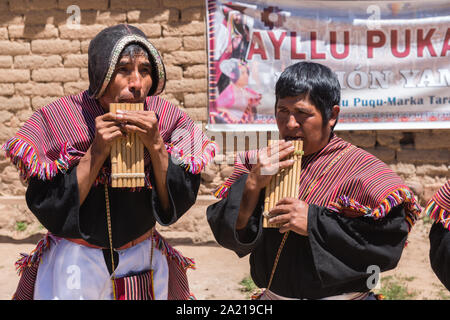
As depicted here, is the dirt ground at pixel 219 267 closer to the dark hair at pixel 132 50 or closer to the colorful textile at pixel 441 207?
the colorful textile at pixel 441 207

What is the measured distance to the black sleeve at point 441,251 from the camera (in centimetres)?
221

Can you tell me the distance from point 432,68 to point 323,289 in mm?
4020

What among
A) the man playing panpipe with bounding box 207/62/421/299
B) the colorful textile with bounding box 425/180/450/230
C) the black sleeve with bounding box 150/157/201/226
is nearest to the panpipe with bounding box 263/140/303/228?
the man playing panpipe with bounding box 207/62/421/299

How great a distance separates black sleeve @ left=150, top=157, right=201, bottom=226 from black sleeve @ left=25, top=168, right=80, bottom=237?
0.36m

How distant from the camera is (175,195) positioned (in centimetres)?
254

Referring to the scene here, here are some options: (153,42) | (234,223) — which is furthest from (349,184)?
(153,42)

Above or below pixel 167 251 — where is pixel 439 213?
above

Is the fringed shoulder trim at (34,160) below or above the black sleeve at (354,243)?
above

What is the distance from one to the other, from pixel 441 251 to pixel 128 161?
54.6 inches

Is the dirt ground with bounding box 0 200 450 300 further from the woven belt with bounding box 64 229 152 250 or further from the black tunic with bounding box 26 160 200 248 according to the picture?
the black tunic with bounding box 26 160 200 248

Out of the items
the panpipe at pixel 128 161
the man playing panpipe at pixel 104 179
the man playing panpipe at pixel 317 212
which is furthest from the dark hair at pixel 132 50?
the man playing panpipe at pixel 317 212

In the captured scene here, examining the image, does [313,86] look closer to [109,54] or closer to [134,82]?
[134,82]

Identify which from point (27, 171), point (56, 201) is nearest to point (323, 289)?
point (56, 201)

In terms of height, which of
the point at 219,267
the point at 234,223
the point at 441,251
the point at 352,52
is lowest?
the point at 219,267
